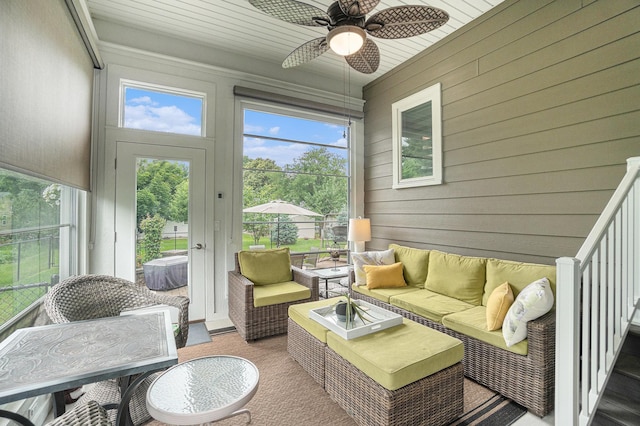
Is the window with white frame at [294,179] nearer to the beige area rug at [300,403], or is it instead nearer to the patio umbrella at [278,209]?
the patio umbrella at [278,209]

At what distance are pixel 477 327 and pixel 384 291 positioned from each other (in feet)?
3.88

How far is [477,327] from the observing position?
7.60ft

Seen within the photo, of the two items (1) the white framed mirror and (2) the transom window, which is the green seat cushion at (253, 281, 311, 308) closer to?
(1) the white framed mirror

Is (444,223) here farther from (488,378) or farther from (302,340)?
(302,340)

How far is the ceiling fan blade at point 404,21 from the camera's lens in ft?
6.32

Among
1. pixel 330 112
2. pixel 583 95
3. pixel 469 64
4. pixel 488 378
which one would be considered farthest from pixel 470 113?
pixel 488 378

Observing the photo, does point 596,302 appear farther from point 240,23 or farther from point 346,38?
point 240,23

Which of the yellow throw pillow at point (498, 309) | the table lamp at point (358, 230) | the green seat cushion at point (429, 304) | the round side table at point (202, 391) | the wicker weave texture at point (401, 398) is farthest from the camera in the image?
the table lamp at point (358, 230)

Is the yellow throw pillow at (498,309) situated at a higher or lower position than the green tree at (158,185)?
lower

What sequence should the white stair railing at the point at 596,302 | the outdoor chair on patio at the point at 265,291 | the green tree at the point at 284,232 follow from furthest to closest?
the green tree at the point at 284,232, the outdoor chair on patio at the point at 265,291, the white stair railing at the point at 596,302

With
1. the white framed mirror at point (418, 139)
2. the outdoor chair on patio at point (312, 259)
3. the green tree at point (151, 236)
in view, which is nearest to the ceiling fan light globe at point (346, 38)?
the white framed mirror at point (418, 139)

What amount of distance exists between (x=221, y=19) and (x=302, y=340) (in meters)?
3.45

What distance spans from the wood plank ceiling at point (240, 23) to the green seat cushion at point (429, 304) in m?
2.93

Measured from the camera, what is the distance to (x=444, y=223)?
3619mm
